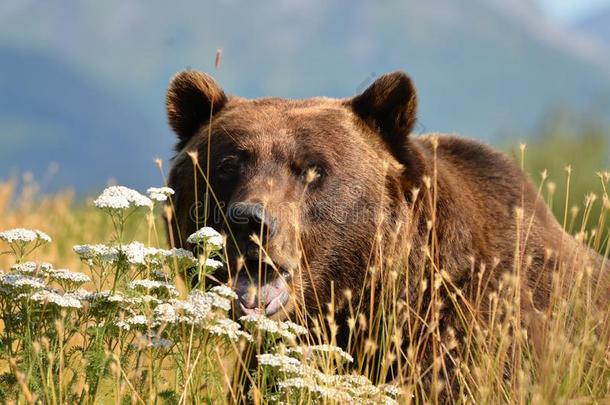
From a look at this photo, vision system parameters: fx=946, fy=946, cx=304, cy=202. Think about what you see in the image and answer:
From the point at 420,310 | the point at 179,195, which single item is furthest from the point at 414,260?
the point at 179,195

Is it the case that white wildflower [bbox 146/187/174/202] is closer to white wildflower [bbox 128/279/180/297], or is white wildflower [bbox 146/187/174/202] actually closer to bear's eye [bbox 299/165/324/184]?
white wildflower [bbox 128/279/180/297]

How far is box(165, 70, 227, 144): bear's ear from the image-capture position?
512cm

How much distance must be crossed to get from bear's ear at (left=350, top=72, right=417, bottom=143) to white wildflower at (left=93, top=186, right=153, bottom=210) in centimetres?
181

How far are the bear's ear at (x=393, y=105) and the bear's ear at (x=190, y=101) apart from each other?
843 mm

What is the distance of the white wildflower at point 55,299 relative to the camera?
3236mm

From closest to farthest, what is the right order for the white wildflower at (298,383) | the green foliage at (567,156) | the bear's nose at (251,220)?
the white wildflower at (298,383), the bear's nose at (251,220), the green foliage at (567,156)

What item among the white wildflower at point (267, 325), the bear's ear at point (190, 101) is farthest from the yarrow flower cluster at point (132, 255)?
the bear's ear at point (190, 101)

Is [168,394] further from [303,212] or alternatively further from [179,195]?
[179,195]

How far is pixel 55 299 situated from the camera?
10.6ft

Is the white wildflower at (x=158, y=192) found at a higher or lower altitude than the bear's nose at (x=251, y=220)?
higher

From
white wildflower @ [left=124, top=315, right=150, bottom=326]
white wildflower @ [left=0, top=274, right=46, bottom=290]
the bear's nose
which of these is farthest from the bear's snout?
white wildflower @ [left=0, top=274, right=46, bottom=290]

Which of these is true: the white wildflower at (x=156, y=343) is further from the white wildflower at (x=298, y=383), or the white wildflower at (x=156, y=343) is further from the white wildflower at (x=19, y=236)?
the white wildflower at (x=19, y=236)

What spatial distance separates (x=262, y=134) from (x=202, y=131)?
536 millimetres

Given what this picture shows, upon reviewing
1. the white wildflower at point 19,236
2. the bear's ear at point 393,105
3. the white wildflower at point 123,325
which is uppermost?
the bear's ear at point 393,105
